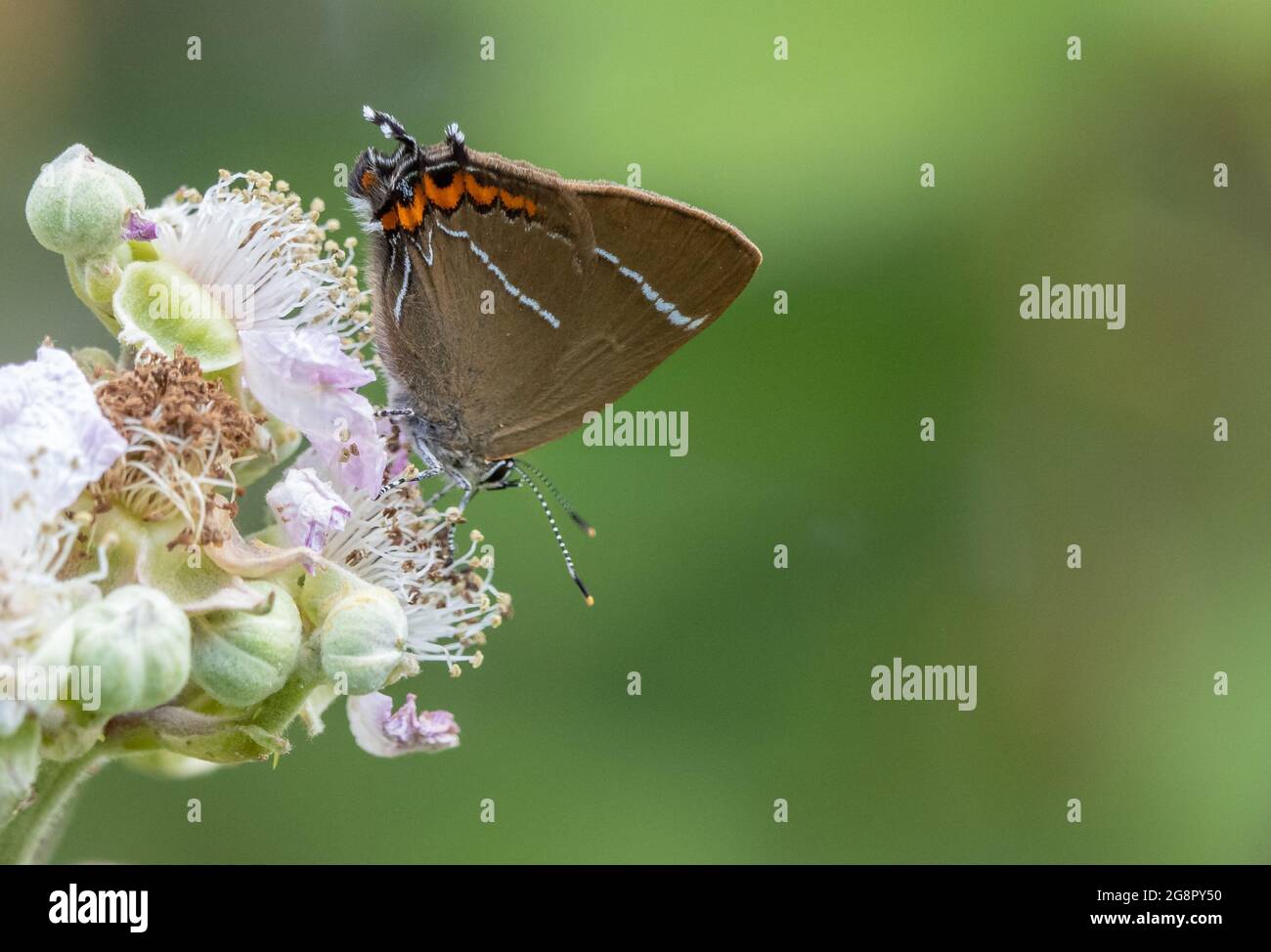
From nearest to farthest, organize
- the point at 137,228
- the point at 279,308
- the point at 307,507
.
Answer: the point at 307,507 < the point at 137,228 < the point at 279,308

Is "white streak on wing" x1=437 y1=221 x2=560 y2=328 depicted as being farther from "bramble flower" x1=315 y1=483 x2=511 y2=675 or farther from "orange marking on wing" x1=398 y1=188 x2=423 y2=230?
"bramble flower" x1=315 y1=483 x2=511 y2=675

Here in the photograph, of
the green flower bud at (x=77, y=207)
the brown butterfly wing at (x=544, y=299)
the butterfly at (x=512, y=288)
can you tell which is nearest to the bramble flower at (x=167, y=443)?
the green flower bud at (x=77, y=207)

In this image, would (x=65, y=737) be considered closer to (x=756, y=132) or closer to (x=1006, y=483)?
(x=756, y=132)

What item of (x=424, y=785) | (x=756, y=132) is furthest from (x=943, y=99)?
→ (x=424, y=785)

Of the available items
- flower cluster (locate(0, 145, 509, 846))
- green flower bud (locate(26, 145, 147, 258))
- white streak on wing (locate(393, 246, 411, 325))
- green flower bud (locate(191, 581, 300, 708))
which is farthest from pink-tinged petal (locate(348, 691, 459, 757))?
green flower bud (locate(26, 145, 147, 258))

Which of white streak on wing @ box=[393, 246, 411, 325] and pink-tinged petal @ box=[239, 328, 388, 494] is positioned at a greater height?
white streak on wing @ box=[393, 246, 411, 325]

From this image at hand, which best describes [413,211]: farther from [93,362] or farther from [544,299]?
[93,362]

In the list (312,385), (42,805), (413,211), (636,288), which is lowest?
(42,805)

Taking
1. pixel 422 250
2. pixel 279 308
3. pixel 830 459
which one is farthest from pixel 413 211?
pixel 830 459
